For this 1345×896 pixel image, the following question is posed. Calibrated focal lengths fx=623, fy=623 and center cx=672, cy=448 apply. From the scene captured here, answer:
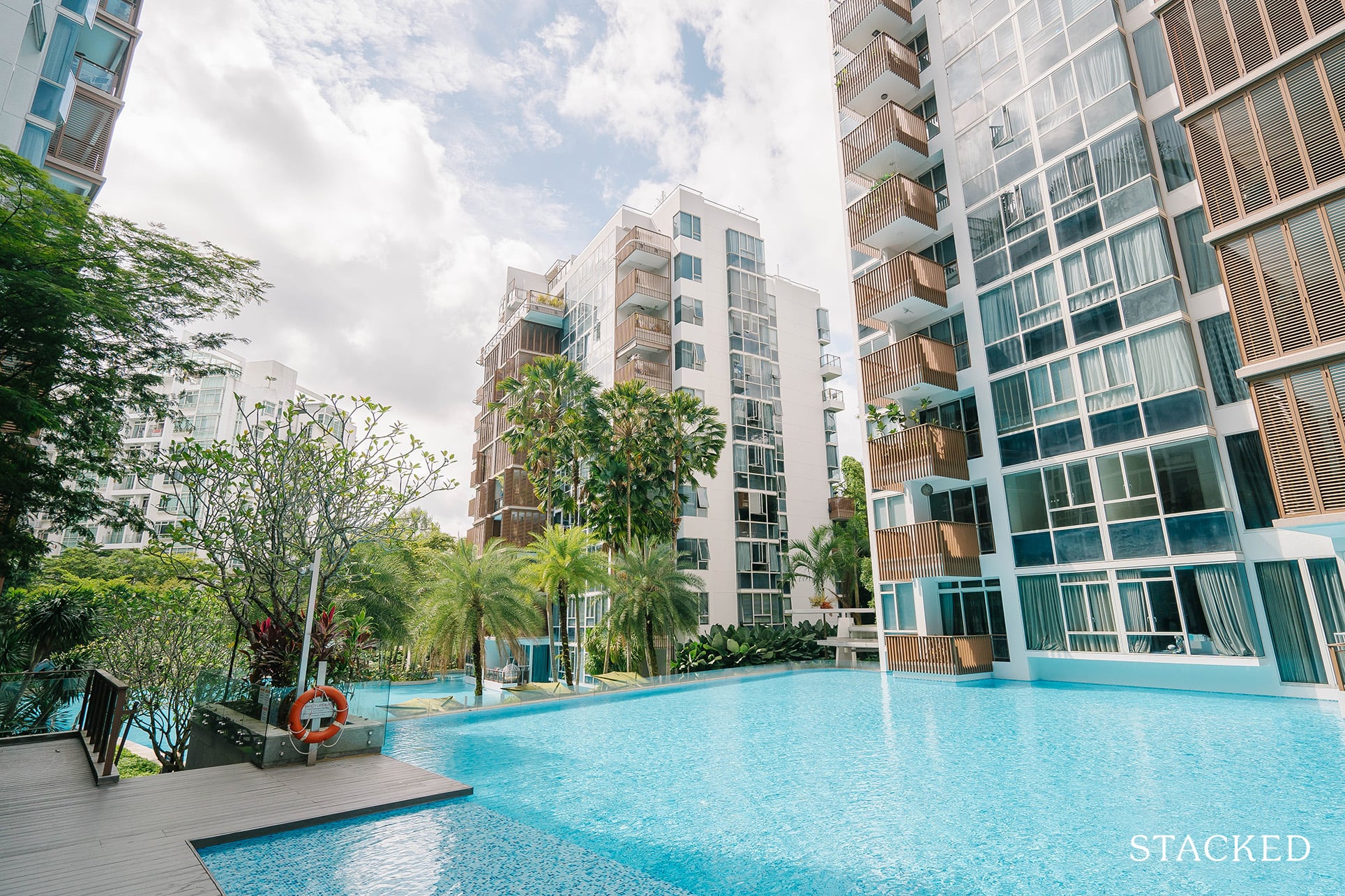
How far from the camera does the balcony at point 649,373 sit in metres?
31.9

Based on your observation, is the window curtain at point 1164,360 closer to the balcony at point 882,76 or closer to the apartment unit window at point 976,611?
the apartment unit window at point 976,611

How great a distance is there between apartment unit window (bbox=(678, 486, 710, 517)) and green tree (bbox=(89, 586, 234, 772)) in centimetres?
1952

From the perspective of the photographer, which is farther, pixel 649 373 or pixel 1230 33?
pixel 649 373

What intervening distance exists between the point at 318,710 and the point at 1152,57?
82.1 ft

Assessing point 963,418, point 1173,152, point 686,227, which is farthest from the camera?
point 686,227

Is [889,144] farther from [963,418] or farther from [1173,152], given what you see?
[963,418]

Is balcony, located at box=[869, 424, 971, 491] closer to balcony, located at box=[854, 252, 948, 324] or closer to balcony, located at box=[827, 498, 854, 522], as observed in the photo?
balcony, located at box=[854, 252, 948, 324]

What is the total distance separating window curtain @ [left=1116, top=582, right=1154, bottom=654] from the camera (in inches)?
616

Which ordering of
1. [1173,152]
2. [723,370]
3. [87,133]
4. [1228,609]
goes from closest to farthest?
[1228,609]
[1173,152]
[87,133]
[723,370]

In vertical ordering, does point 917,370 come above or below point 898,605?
above

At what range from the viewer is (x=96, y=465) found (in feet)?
42.7

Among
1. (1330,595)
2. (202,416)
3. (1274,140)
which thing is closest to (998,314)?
(1274,140)

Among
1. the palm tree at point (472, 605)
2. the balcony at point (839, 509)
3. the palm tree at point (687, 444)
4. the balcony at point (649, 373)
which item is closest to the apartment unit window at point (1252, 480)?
the palm tree at point (687, 444)

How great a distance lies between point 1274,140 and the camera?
524 inches
